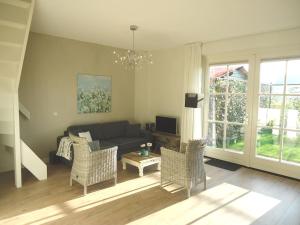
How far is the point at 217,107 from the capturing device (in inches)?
204

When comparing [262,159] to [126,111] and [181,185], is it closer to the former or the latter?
[181,185]

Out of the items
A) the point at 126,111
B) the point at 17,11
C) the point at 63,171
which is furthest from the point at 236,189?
the point at 17,11

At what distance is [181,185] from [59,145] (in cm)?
249

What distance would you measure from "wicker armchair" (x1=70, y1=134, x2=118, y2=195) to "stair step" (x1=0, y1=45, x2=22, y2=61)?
4.39ft

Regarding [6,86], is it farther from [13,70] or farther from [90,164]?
[90,164]

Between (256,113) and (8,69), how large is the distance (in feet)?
14.3

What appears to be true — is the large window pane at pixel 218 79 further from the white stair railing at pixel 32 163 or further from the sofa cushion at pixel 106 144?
the white stair railing at pixel 32 163

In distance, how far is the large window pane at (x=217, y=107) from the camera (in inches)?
200

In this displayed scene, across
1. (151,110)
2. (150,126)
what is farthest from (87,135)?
(151,110)

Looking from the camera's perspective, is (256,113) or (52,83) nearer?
(256,113)

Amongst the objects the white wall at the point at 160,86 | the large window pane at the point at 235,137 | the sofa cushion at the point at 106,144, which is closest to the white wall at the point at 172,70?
the white wall at the point at 160,86

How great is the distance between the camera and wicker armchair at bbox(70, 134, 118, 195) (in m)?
3.37

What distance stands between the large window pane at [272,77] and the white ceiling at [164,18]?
660 millimetres

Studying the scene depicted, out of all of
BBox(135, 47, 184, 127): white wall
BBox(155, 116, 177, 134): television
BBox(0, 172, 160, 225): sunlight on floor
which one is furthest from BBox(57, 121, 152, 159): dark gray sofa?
BBox(0, 172, 160, 225): sunlight on floor
